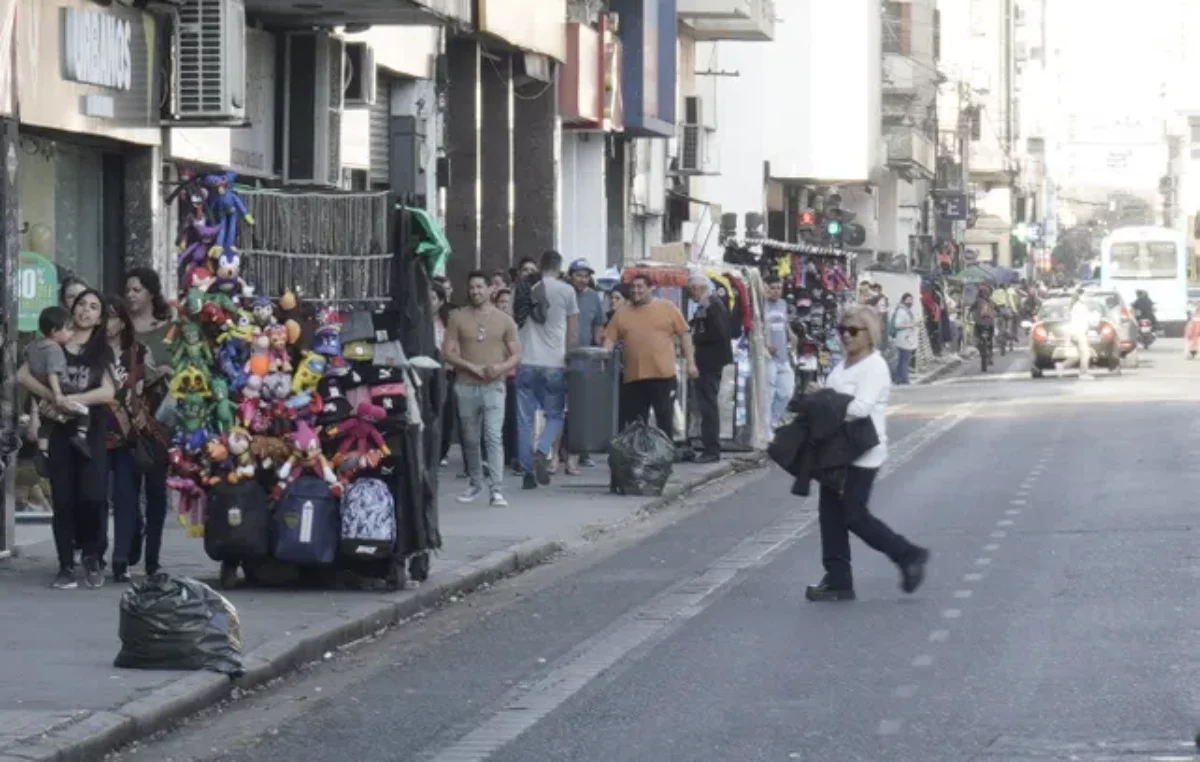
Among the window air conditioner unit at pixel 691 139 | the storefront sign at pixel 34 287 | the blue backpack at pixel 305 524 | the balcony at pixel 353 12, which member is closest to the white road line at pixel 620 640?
the blue backpack at pixel 305 524

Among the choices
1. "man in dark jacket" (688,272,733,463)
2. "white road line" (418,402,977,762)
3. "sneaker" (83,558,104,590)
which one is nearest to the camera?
"white road line" (418,402,977,762)

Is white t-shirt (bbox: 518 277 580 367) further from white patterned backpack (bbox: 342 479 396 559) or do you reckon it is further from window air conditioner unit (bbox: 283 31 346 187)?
white patterned backpack (bbox: 342 479 396 559)

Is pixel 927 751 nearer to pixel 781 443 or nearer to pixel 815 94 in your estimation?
pixel 781 443

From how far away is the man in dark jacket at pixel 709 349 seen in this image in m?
25.4

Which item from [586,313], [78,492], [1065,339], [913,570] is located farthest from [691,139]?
[78,492]

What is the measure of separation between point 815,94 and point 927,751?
191 ft

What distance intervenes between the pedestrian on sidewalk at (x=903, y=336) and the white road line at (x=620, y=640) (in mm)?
28315

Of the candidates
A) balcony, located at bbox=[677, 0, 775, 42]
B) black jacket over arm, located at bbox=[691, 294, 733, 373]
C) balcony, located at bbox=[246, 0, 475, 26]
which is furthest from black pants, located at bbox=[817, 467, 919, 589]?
balcony, located at bbox=[677, 0, 775, 42]

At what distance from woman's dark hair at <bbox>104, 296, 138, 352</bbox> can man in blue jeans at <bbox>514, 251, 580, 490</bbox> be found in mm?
7491

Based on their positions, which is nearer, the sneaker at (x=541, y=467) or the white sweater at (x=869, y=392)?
the white sweater at (x=869, y=392)

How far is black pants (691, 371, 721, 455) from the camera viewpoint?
25500mm

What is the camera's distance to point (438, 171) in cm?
2889

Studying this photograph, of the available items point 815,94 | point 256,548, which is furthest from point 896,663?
point 815,94

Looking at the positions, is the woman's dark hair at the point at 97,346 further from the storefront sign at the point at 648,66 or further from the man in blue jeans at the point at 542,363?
the storefront sign at the point at 648,66
